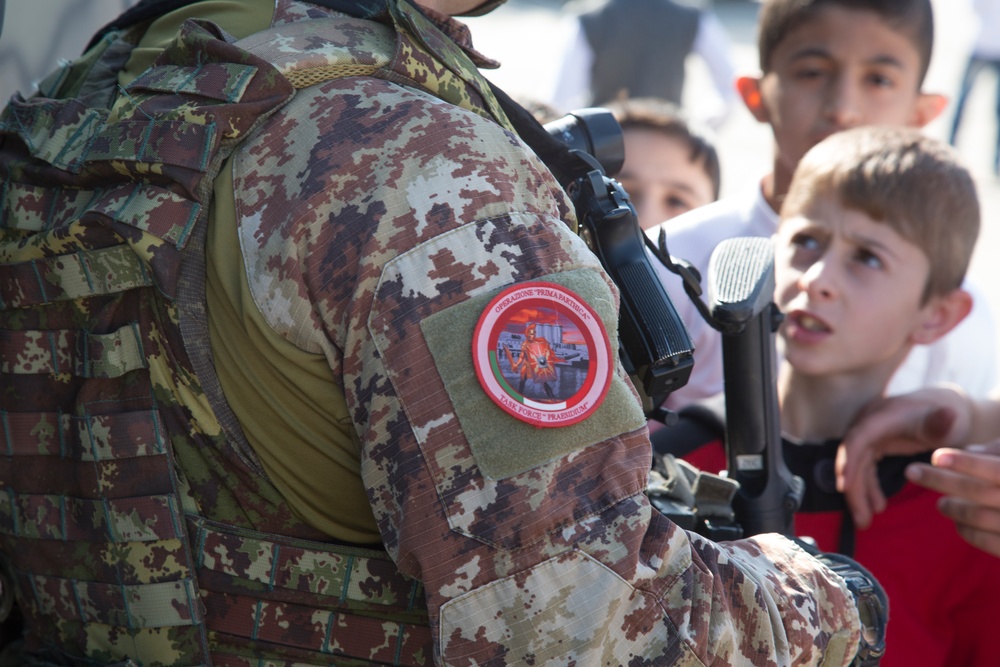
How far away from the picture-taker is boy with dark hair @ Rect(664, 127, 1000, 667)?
68.7 inches

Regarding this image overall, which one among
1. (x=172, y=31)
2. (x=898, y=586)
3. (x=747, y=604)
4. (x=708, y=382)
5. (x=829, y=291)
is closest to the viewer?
(x=747, y=604)

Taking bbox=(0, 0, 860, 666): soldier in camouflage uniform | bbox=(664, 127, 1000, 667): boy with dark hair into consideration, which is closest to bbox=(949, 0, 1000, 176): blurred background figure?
bbox=(664, 127, 1000, 667): boy with dark hair

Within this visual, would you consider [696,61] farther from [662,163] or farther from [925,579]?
[925,579]

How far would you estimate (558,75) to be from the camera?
441 centimetres

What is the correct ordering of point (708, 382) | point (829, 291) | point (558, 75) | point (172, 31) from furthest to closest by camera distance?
point (558, 75) < point (708, 382) < point (829, 291) < point (172, 31)

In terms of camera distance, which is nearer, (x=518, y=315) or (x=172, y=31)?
(x=518, y=315)

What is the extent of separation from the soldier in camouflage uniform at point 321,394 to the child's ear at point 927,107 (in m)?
1.88

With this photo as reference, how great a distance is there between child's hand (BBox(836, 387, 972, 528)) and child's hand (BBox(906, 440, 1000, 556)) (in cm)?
9

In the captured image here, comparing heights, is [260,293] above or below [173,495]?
above

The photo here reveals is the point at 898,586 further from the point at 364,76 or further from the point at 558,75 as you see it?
the point at 558,75

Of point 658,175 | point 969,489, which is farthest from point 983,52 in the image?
point 969,489

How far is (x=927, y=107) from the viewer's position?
277 cm

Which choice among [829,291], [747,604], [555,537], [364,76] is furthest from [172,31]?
[829,291]

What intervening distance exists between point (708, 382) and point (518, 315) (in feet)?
4.78
